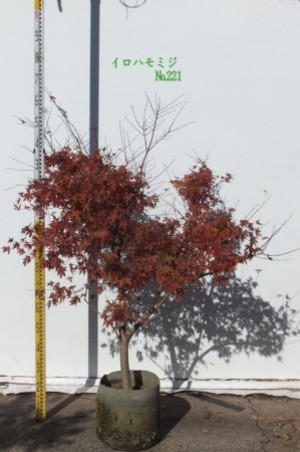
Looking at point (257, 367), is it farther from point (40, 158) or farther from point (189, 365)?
point (40, 158)

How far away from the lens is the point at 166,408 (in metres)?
4.59

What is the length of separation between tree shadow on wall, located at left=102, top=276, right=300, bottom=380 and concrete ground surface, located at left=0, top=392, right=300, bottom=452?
0.36 m

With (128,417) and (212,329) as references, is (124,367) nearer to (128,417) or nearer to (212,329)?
(128,417)

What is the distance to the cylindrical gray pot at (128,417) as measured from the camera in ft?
12.4

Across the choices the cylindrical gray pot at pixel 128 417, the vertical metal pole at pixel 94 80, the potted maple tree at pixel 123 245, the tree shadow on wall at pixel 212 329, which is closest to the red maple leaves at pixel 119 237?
the potted maple tree at pixel 123 245

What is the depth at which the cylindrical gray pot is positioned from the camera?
3.79 meters

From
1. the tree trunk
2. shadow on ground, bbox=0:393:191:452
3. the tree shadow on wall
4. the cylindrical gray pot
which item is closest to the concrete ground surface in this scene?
shadow on ground, bbox=0:393:191:452

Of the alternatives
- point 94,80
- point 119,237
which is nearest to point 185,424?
point 119,237

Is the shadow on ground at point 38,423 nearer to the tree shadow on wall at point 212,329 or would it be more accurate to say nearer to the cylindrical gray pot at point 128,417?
the cylindrical gray pot at point 128,417

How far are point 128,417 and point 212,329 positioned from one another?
1.47 meters

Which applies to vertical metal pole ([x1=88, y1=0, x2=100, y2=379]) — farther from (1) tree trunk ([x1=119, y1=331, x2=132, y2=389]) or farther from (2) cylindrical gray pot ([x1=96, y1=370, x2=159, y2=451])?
(2) cylindrical gray pot ([x1=96, y1=370, x2=159, y2=451])

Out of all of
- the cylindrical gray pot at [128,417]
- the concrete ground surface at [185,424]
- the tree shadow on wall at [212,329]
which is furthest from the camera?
the tree shadow on wall at [212,329]

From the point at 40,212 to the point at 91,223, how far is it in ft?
2.00

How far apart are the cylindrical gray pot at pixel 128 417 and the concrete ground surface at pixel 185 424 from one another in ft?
0.38
